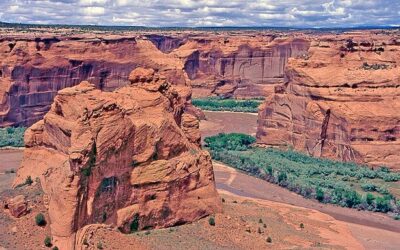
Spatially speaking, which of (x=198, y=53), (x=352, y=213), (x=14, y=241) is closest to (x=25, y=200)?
(x=14, y=241)

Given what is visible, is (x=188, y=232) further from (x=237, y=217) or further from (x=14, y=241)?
(x=14, y=241)

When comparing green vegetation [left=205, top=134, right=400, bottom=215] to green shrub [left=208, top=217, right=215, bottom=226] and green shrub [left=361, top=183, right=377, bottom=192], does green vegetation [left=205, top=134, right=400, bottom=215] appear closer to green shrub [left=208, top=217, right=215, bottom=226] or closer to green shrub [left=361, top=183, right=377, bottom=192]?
green shrub [left=361, top=183, right=377, bottom=192]

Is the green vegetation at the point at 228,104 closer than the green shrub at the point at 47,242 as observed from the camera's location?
No

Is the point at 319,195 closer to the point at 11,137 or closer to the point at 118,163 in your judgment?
the point at 118,163

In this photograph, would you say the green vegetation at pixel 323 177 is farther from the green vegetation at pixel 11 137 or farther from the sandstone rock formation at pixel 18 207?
the sandstone rock formation at pixel 18 207

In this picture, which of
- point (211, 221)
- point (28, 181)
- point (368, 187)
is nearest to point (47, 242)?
point (28, 181)

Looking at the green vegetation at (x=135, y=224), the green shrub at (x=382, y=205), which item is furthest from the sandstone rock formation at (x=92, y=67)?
the green vegetation at (x=135, y=224)

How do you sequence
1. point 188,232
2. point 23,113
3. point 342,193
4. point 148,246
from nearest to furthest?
point 148,246
point 188,232
point 342,193
point 23,113
